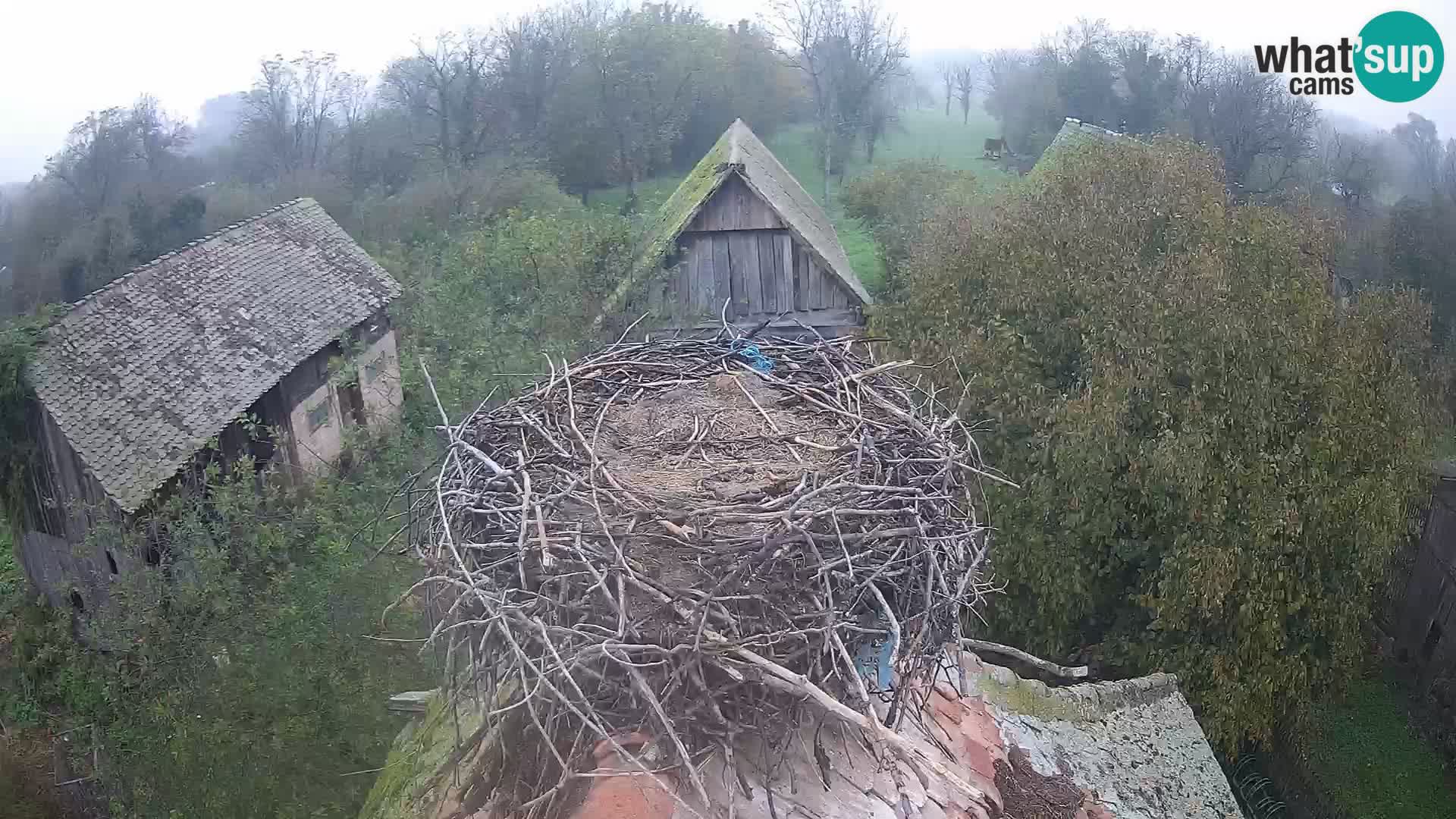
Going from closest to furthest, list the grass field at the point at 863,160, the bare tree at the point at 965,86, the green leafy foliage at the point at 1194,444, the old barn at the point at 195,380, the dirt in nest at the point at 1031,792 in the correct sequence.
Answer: the dirt in nest at the point at 1031,792
the green leafy foliage at the point at 1194,444
the old barn at the point at 195,380
the grass field at the point at 863,160
the bare tree at the point at 965,86

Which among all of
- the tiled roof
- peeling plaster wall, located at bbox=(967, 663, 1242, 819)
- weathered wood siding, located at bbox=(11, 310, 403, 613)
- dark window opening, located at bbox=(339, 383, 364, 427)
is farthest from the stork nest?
dark window opening, located at bbox=(339, 383, 364, 427)

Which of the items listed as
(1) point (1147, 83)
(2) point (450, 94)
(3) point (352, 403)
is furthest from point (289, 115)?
(1) point (1147, 83)

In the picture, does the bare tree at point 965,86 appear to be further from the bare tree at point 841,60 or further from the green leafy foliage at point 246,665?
the green leafy foliage at point 246,665

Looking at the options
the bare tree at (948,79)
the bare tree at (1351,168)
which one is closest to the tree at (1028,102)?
the bare tree at (948,79)

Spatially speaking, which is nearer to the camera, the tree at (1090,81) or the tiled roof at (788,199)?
the tiled roof at (788,199)

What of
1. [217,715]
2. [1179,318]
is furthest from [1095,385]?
[217,715]

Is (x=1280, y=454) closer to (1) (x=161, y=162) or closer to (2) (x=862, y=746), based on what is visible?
(2) (x=862, y=746)

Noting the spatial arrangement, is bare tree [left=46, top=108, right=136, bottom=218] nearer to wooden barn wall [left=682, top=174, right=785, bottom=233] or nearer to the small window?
the small window
